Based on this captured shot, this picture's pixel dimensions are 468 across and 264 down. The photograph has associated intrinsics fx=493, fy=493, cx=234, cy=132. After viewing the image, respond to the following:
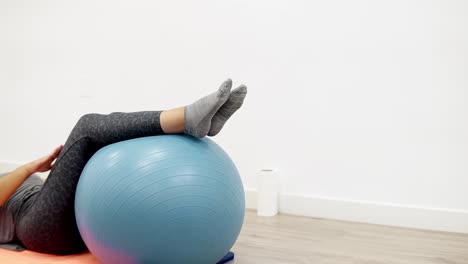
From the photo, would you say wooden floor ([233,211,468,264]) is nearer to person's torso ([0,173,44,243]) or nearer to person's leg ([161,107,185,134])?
person's leg ([161,107,185,134])

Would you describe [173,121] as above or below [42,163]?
above

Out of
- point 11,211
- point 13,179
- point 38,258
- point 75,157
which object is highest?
point 75,157

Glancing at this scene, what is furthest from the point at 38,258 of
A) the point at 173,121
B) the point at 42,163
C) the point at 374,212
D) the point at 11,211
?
the point at 374,212

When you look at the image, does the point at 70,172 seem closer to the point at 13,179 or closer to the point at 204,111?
the point at 13,179

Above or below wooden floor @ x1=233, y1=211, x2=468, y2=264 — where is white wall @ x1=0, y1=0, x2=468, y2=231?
above

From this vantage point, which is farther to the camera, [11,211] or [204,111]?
[11,211]

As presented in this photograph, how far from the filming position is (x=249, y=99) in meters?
3.25

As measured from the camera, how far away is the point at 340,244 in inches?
95.7

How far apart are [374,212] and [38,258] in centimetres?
182

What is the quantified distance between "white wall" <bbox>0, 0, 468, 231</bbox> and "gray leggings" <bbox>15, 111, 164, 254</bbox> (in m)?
1.41

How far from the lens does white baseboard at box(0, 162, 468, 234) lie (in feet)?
8.80

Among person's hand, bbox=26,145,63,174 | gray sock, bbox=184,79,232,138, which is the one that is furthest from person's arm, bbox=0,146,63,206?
gray sock, bbox=184,79,232,138

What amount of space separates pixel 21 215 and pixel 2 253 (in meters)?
0.17

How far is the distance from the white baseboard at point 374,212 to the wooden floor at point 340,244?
6 centimetres
